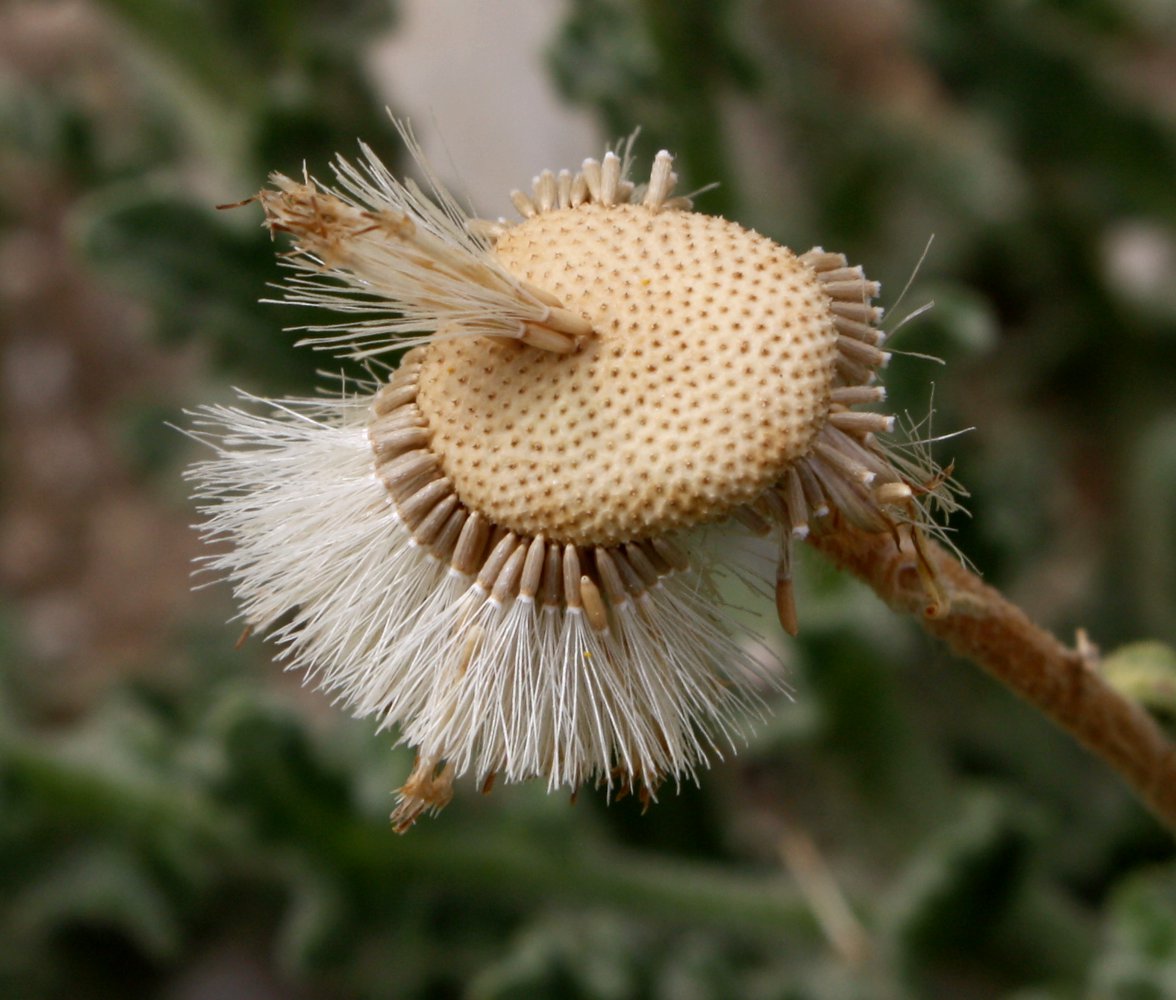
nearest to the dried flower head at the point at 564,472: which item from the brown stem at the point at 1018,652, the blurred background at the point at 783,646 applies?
the brown stem at the point at 1018,652

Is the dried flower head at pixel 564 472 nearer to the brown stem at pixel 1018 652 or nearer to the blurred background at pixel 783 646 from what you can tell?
the brown stem at pixel 1018 652

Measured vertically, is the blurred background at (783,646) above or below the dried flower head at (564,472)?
below

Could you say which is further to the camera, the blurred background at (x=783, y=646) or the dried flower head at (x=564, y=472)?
the blurred background at (x=783, y=646)

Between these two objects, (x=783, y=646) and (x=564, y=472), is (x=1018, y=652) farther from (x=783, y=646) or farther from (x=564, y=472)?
(x=783, y=646)

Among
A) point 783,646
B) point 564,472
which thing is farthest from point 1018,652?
point 783,646

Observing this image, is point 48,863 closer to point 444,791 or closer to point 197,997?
point 197,997

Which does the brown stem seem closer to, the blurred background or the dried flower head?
the dried flower head

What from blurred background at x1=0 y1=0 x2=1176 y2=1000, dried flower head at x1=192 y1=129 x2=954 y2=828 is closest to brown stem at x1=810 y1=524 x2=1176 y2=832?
dried flower head at x1=192 y1=129 x2=954 y2=828
